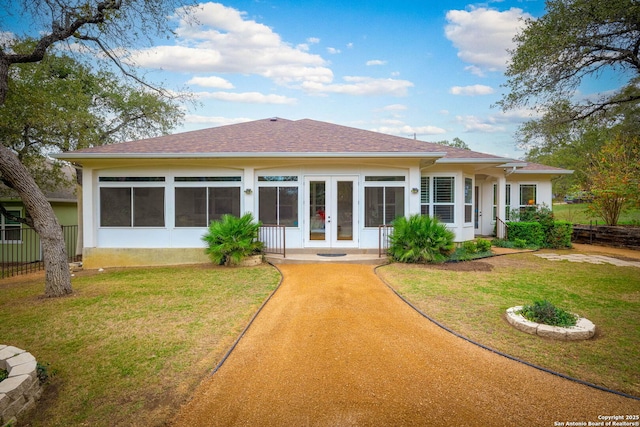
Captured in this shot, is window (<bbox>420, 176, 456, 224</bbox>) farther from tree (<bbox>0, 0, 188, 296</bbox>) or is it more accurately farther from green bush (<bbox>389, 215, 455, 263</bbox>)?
tree (<bbox>0, 0, 188, 296</bbox>)

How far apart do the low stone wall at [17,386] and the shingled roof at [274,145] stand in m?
6.37

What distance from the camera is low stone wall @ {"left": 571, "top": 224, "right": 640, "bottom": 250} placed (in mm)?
11414

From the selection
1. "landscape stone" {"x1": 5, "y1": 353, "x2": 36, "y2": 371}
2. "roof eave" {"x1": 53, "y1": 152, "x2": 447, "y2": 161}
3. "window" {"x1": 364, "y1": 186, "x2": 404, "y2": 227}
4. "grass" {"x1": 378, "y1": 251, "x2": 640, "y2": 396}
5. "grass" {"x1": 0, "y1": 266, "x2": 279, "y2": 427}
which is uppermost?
"roof eave" {"x1": 53, "y1": 152, "x2": 447, "y2": 161}

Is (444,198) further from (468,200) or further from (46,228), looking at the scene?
(46,228)

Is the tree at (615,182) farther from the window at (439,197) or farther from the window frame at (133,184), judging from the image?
the window frame at (133,184)

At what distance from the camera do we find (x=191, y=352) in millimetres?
3557

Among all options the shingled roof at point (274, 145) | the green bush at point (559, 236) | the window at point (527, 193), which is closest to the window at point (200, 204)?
the shingled roof at point (274, 145)

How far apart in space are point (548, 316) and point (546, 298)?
1.57 m

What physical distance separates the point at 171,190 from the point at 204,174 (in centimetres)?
107

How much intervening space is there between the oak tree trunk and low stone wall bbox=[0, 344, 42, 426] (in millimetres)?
3351

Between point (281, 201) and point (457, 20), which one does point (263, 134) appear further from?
point (457, 20)

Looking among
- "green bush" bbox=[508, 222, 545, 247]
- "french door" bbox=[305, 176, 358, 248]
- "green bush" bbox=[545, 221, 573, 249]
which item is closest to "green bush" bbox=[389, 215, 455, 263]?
"french door" bbox=[305, 176, 358, 248]

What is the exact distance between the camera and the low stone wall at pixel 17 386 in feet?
7.99

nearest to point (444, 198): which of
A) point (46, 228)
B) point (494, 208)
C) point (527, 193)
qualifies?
point (494, 208)
